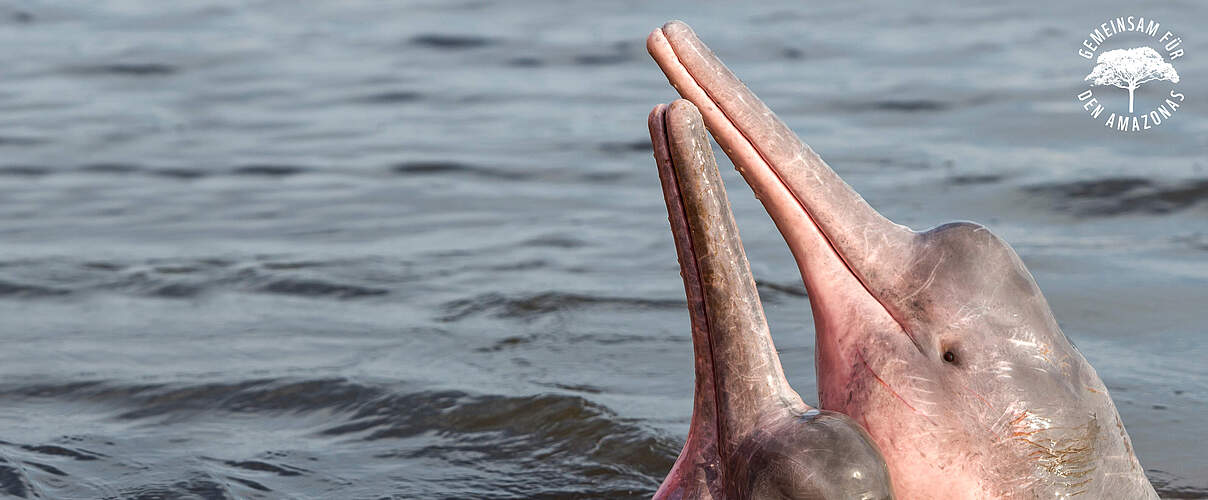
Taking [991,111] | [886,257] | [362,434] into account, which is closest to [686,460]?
[886,257]

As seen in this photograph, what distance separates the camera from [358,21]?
758 inches

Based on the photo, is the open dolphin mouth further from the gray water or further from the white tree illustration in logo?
the white tree illustration in logo

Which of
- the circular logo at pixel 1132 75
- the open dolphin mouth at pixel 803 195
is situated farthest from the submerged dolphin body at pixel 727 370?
the circular logo at pixel 1132 75

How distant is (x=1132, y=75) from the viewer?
13.1 metres

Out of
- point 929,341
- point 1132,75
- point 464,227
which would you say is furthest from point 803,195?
point 1132,75

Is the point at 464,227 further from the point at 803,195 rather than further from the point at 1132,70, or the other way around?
the point at 803,195

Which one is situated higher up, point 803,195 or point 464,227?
point 803,195

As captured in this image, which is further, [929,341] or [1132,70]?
A: [1132,70]

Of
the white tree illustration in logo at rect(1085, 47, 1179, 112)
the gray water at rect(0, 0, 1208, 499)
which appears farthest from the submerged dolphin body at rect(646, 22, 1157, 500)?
the white tree illustration in logo at rect(1085, 47, 1179, 112)

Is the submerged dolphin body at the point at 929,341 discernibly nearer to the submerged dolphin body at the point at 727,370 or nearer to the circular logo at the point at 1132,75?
the submerged dolphin body at the point at 727,370

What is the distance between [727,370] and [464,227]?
6.84 m

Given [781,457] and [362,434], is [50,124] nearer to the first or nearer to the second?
[362,434]

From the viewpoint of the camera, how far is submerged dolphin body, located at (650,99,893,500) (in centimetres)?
369

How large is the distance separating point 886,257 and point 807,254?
0.21 m
